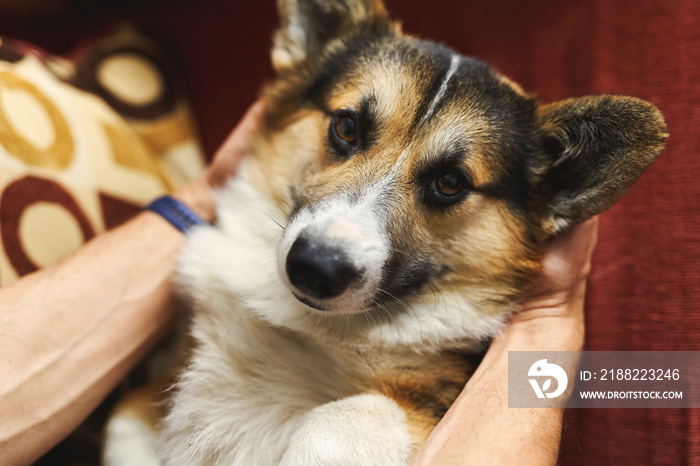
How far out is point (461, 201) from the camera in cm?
167

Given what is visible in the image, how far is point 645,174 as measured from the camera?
6.31ft

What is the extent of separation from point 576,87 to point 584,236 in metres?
0.87

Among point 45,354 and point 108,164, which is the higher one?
point 108,164

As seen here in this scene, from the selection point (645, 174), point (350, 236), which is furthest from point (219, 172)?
point (645, 174)

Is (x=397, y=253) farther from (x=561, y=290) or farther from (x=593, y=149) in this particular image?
(x=593, y=149)

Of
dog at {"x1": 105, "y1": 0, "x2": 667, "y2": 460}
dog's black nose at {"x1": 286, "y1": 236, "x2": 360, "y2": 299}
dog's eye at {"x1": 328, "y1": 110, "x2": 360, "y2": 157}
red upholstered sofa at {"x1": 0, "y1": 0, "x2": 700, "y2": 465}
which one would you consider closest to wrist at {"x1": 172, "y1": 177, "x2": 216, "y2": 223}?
dog at {"x1": 105, "y1": 0, "x2": 667, "y2": 460}

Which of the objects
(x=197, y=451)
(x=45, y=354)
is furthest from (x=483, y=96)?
(x=45, y=354)

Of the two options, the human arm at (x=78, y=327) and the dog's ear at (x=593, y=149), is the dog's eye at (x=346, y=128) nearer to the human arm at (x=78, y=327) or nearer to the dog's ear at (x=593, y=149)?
the human arm at (x=78, y=327)

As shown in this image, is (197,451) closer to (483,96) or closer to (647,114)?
(483,96)

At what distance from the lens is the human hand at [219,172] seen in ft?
7.47

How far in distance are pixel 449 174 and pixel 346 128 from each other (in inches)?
16.5

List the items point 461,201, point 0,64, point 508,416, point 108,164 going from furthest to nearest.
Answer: point 108,164 → point 0,64 → point 461,201 → point 508,416

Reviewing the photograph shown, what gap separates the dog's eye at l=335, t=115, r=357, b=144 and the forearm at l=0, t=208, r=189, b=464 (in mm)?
914

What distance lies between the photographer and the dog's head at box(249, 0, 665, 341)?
61.0 inches
